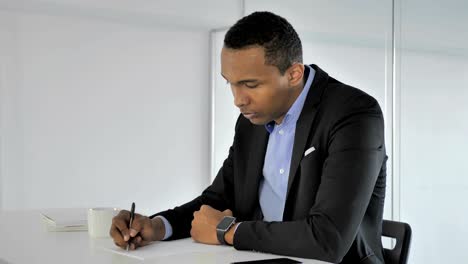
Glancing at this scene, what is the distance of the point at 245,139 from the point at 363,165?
524 millimetres

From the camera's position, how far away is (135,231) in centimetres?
200

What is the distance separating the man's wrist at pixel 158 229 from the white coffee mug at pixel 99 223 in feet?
0.58

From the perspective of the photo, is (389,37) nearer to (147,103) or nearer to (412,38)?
(412,38)

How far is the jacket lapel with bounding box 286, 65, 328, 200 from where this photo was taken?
2248 millimetres

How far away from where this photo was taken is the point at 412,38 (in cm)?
455

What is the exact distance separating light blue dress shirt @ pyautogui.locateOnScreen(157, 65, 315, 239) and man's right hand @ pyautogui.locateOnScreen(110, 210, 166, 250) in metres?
0.39

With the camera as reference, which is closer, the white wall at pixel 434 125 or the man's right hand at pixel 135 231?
the man's right hand at pixel 135 231

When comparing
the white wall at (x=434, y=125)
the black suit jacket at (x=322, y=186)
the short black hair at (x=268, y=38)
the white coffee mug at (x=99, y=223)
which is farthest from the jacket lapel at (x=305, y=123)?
the white wall at (x=434, y=125)

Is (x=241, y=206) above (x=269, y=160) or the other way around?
the other way around

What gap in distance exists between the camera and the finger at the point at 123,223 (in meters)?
2.01

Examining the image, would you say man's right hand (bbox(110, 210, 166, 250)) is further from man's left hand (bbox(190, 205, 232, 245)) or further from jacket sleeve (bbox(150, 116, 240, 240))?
jacket sleeve (bbox(150, 116, 240, 240))

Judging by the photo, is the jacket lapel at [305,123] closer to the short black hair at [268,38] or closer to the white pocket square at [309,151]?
the white pocket square at [309,151]

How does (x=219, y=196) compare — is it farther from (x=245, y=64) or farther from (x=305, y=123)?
(x=245, y=64)

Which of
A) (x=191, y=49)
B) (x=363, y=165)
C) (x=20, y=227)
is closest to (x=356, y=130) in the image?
(x=363, y=165)
